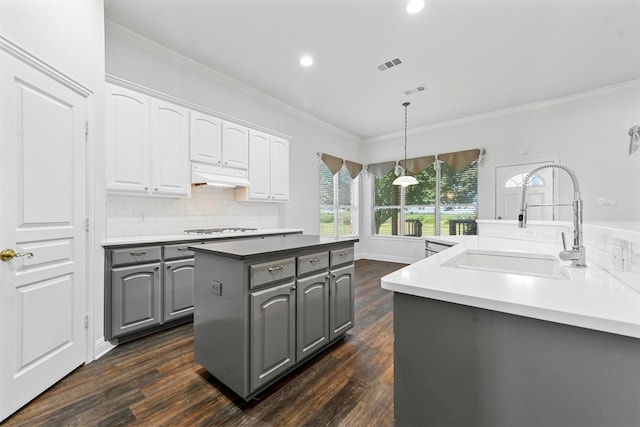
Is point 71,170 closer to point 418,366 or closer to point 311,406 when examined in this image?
point 311,406

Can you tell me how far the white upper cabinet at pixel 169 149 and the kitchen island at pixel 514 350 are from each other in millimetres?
2774

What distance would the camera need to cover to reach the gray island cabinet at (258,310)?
1641mm

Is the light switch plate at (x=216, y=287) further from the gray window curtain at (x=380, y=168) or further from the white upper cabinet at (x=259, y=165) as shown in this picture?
the gray window curtain at (x=380, y=168)

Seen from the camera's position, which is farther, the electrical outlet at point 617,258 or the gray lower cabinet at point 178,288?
the gray lower cabinet at point 178,288

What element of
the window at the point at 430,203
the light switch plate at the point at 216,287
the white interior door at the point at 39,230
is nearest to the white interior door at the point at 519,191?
the window at the point at 430,203

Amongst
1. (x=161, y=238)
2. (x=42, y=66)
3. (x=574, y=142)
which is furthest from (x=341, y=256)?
(x=574, y=142)

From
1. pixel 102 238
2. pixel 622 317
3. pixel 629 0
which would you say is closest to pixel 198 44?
pixel 102 238

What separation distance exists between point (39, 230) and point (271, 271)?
1545 mm

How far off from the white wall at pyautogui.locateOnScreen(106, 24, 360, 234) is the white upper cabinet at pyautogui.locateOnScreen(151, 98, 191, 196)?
0.51 meters

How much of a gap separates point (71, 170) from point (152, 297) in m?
1.24

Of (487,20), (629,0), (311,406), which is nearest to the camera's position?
(311,406)

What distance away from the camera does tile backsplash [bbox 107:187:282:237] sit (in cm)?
290

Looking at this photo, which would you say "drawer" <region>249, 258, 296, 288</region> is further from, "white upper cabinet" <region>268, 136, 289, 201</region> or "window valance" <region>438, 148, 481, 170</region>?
"window valance" <region>438, 148, 481, 170</region>

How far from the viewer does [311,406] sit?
165 centimetres
